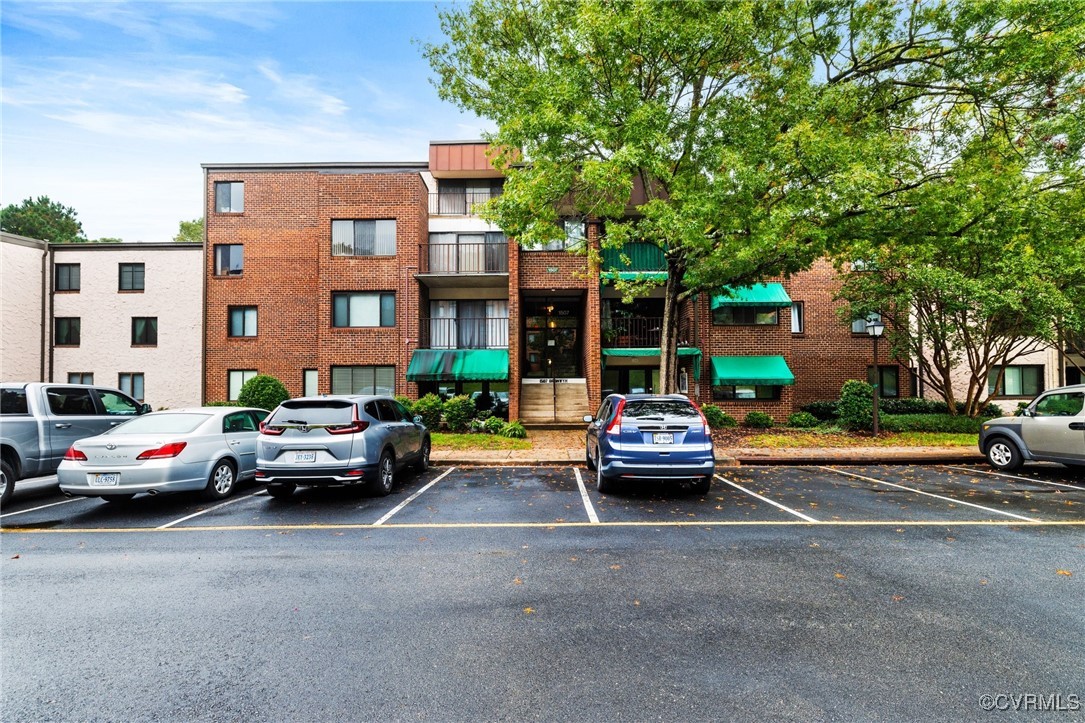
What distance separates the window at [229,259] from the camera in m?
21.2

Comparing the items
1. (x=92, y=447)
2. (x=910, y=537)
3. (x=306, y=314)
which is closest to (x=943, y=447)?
(x=910, y=537)

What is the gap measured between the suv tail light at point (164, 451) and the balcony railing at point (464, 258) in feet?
46.0

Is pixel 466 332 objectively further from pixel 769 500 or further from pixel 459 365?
pixel 769 500

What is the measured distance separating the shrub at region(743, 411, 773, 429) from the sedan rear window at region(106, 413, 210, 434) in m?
17.2

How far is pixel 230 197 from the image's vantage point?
21.2m

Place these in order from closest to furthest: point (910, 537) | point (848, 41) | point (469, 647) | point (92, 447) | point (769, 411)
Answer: point (469, 647)
point (910, 537)
point (92, 447)
point (848, 41)
point (769, 411)

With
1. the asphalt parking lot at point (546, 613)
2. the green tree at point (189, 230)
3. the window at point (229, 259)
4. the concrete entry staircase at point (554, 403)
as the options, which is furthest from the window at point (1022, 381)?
the green tree at point (189, 230)

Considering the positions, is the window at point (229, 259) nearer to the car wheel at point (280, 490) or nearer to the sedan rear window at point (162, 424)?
the sedan rear window at point (162, 424)

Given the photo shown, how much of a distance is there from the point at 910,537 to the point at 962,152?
12254mm

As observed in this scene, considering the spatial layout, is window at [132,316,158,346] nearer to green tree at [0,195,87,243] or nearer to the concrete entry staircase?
the concrete entry staircase

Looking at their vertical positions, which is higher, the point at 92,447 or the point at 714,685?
the point at 92,447

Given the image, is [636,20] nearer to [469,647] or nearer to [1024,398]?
[469,647]

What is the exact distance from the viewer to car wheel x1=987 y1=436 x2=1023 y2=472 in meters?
10.5

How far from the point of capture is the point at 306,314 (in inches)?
819
